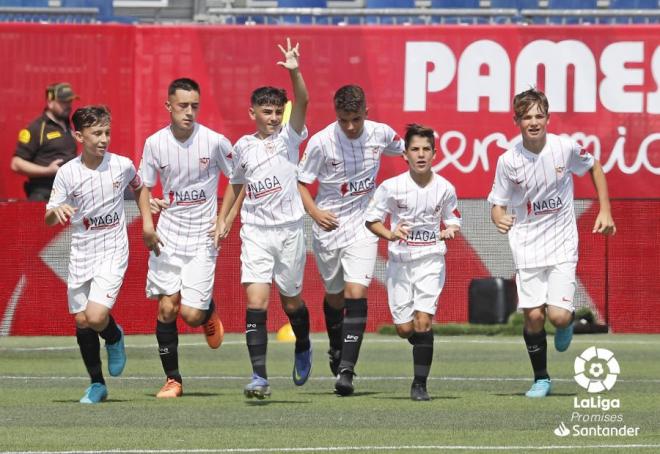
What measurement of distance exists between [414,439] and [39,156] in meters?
10.4

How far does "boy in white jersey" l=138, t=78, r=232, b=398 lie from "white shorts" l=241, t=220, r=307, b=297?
0.35 meters

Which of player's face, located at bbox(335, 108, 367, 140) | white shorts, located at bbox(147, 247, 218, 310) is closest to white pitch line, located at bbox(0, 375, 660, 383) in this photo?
white shorts, located at bbox(147, 247, 218, 310)

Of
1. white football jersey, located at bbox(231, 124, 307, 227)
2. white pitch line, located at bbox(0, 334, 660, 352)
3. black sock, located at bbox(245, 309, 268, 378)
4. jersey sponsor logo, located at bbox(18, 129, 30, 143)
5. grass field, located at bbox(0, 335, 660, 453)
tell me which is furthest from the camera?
jersey sponsor logo, located at bbox(18, 129, 30, 143)

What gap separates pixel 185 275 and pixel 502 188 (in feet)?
7.63

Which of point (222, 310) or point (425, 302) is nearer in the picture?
point (425, 302)

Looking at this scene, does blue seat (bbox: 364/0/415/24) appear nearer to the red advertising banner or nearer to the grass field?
the red advertising banner

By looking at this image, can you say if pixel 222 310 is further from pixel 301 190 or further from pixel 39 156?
pixel 301 190

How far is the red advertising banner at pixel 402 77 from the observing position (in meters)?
19.3

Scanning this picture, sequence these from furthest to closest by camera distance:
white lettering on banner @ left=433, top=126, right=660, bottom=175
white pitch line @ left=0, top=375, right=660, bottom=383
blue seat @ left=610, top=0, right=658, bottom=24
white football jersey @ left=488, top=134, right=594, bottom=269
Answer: blue seat @ left=610, top=0, right=658, bottom=24
white lettering on banner @ left=433, top=126, right=660, bottom=175
white pitch line @ left=0, top=375, right=660, bottom=383
white football jersey @ left=488, top=134, right=594, bottom=269

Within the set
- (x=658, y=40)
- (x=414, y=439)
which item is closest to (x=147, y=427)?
(x=414, y=439)

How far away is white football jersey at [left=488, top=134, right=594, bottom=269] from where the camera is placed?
37.2ft

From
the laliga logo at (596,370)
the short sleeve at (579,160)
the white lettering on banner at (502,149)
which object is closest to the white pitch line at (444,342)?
the laliga logo at (596,370)

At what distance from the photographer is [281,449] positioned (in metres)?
8.39

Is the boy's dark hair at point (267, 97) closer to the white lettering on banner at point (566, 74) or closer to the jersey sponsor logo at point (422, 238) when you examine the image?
the jersey sponsor logo at point (422, 238)
